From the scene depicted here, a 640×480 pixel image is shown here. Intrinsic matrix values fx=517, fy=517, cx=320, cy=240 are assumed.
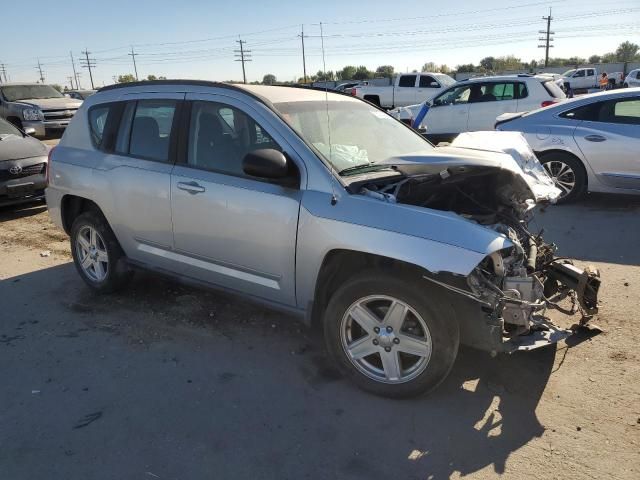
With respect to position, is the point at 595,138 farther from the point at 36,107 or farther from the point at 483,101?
the point at 36,107

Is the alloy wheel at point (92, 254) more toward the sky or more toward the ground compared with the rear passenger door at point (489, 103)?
more toward the ground

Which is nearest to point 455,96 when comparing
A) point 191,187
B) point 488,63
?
point 191,187

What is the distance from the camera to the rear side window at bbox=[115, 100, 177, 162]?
13.5ft

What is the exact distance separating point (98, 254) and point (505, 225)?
11.7ft

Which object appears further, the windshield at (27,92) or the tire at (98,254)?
the windshield at (27,92)

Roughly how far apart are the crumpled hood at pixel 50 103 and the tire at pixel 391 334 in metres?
17.3

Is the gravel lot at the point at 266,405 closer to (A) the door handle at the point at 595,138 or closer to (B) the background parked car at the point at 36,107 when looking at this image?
(A) the door handle at the point at 595,138

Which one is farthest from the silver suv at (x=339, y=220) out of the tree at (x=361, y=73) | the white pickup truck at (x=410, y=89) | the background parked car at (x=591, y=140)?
the tree at (x=361, y=73)

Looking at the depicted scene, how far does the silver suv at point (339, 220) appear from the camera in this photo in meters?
2.94

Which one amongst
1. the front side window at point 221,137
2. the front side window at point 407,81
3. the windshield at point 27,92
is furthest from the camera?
the front side window at point 407,81

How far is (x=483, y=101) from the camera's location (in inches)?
481

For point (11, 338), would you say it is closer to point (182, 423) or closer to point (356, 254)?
point (182, 423)

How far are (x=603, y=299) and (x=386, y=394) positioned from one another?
8.06 ft

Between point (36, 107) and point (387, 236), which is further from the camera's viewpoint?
point (36, 107)
